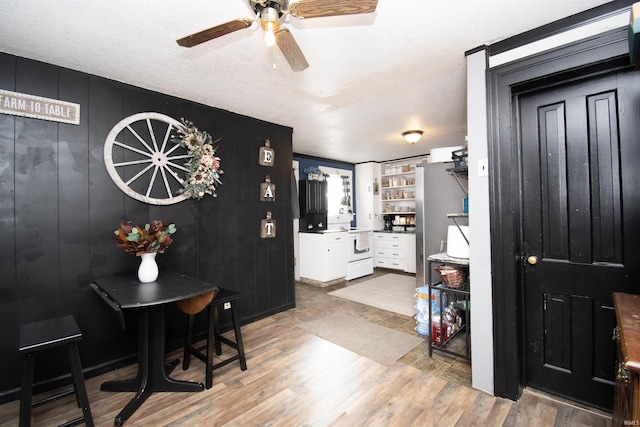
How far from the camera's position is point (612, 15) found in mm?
1580

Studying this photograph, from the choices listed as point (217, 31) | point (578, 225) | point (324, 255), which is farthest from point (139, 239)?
point (324, 255)

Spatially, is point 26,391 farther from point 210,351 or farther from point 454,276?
point 454,276

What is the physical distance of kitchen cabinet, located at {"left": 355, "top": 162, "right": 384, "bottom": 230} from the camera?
6.44 m

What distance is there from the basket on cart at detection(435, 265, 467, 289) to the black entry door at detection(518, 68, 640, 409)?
0.48 metres

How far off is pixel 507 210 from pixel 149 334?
252 centimetres

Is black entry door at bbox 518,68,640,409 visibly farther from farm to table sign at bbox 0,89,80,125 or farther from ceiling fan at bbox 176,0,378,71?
farm to table sign at bbox 0,89,80,125

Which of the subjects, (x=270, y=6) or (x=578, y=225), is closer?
(x=270, y=6)

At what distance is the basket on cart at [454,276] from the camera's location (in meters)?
2.43

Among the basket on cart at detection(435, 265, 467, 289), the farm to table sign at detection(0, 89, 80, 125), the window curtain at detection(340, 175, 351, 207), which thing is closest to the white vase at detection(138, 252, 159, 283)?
the farm to table sign at detection(0, 89, 80, 125)

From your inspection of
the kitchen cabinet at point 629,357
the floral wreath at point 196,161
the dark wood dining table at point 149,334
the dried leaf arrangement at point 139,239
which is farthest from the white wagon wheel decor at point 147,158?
the kitchen cabinet at point 629,357

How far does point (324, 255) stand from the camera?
4.83m

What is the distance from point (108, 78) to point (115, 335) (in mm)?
2096

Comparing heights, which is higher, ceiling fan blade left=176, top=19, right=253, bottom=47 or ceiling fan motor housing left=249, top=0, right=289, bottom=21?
ceiling fan motor housing left=249, top=0, right=289, bottom=21

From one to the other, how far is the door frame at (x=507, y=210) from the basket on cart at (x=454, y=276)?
47cm
